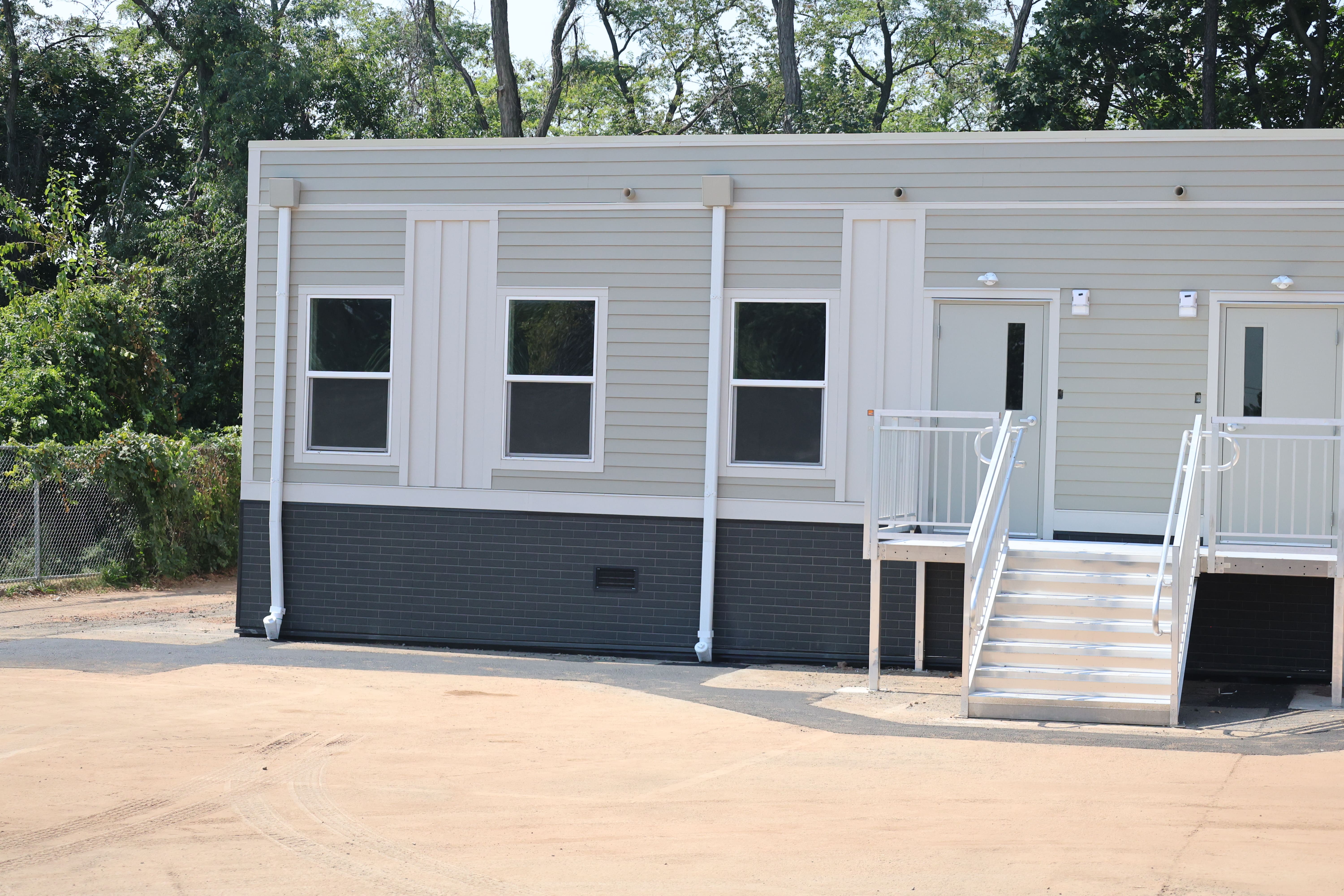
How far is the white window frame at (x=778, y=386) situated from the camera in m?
10.2

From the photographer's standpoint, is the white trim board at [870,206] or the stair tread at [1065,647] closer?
the stair tread at [1065,647]

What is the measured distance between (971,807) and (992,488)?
10.5 ft

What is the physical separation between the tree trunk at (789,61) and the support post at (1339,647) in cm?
1725

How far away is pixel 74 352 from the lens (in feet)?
57.0

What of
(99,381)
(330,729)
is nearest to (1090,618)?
(330,729)

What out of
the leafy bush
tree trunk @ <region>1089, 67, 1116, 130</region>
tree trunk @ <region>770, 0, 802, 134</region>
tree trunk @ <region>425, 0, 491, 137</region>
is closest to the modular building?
the leafy bush

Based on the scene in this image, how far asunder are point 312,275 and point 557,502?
2852 mm

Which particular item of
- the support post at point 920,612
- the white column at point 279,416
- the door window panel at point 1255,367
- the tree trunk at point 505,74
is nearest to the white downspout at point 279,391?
the white column at point 279,416

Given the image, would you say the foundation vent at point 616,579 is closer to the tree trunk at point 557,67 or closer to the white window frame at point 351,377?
the white window frame at point 351,377

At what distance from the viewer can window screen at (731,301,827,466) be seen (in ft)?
33.8

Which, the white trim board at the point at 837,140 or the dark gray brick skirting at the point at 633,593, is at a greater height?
the white trim board at the point at 837,140

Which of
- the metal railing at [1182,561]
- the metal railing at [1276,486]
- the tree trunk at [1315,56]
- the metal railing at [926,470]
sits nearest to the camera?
the metal railing at [1182,561]

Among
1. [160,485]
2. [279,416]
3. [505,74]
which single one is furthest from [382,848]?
[505,74]

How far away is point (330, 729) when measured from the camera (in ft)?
24.0
